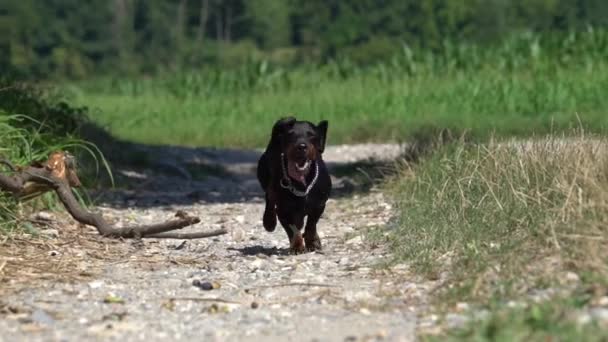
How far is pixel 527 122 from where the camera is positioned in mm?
23016

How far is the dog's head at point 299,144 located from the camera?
9102 millimetres

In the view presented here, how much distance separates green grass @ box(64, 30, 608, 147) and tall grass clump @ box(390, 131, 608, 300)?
11.0 m

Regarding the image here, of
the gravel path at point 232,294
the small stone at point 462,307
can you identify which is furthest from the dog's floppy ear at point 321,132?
the small stone at point 462,307

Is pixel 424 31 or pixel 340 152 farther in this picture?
pixel 424 31

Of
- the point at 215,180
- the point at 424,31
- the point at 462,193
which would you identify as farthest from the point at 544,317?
the point at 424,31

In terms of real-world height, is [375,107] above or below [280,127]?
below

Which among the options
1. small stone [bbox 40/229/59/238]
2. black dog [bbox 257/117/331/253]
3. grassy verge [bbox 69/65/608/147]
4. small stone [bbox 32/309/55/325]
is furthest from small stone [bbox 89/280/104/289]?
grassy verge [bbox 69/65/608/147]

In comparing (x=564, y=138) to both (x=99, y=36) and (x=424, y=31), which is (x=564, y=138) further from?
(x=99, y=36)

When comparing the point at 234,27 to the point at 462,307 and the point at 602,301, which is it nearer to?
the point at 462,307

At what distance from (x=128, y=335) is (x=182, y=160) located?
1393cm

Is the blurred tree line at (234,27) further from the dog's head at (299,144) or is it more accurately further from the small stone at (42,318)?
the small stone at (42,318)

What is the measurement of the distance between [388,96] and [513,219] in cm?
2112

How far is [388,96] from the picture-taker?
29.8 meters

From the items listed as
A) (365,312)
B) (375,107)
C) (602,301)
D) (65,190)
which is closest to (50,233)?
(65,190)
